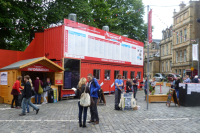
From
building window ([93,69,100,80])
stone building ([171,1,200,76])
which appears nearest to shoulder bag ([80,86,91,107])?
building window ([93,69,100,80])

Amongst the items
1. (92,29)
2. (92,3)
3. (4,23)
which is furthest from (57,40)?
(92,3)

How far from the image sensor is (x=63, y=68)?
1474cm

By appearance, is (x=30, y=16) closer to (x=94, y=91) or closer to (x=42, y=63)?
(x=42, y=63)

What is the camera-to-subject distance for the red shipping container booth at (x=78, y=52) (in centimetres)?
1526

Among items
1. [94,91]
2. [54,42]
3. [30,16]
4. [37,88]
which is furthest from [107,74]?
[94,91]

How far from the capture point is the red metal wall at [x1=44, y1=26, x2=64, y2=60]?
15.1m

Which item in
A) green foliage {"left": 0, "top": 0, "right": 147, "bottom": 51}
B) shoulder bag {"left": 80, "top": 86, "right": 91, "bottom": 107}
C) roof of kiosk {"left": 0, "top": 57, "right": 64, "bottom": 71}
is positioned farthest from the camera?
green foliage {"left": 0, "top": 0, "right": 147, "bottom": 51}

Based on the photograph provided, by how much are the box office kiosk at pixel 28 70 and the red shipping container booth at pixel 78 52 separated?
74 centimetres

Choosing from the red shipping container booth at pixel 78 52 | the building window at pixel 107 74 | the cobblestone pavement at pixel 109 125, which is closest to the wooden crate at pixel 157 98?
the cobblestone pavement at pixel 109 125

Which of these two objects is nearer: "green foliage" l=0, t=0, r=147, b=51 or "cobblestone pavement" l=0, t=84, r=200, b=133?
"cobblestone pavement" l=0, t=84, r=200, b=133

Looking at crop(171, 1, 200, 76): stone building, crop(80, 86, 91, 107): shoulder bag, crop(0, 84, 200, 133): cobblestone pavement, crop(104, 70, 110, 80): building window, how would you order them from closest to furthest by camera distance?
1. crop(0, 84, 200, 133): cobblestone pavement
2. crop(80, 86, 91, 107): shoulder bag
3. crop(104, 70, 110, 80): building window
4. crop(171, 1, 200, 76): stone building

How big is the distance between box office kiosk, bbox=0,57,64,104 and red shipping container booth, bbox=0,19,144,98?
2.42 feet

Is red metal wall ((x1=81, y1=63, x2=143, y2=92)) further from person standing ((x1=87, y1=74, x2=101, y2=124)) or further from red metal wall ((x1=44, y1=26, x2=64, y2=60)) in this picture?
person standing ((x1=87, y1=74, x2=101, y2=124))

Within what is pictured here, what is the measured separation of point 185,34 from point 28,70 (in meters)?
37.8
